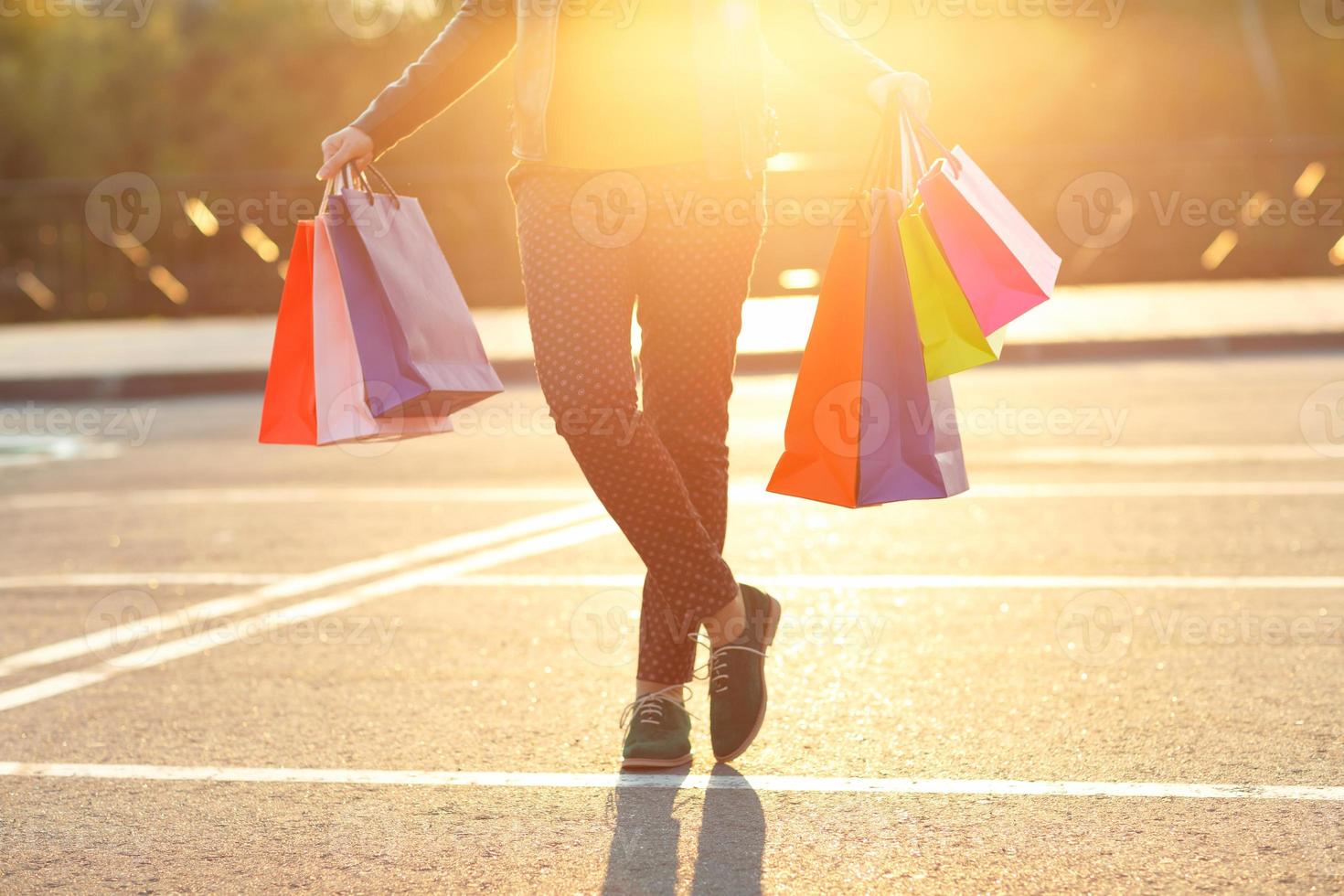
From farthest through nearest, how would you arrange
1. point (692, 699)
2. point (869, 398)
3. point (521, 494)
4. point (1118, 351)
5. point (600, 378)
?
point (1118, 351) → point (521, 494) → point (692, 699) → point (869, 398) → point (600, 378)

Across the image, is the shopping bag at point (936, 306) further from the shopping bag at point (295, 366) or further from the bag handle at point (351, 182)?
the shopping bag at point (295, 366)

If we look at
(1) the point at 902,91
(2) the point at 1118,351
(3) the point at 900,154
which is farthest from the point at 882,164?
(2) the point at 1118,351

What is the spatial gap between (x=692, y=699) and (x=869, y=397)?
122cm

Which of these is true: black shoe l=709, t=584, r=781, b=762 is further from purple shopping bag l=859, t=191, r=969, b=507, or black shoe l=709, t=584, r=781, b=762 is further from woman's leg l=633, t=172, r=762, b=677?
purple shopping bag l=859, t=191, r=969, b=507

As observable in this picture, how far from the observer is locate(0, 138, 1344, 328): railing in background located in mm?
19672

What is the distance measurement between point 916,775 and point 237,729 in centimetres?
166

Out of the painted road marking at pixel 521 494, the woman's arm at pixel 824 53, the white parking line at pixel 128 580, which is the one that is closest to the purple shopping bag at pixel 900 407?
the woman's arm at pixel 824 53

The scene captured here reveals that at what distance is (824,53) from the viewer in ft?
13.4

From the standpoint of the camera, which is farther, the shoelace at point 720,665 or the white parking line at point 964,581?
the white parking line at point 964,581

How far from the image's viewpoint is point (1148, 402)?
36.8 ft

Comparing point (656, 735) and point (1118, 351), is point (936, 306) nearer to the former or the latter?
point (656, 735)

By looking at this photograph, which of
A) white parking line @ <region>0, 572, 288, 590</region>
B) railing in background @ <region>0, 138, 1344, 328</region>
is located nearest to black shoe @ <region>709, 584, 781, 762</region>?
white parking line @ <region>0, 572, 288, 590</region>

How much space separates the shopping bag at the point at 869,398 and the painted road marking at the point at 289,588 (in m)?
2.58

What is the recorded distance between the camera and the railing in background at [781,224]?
1967 cm
